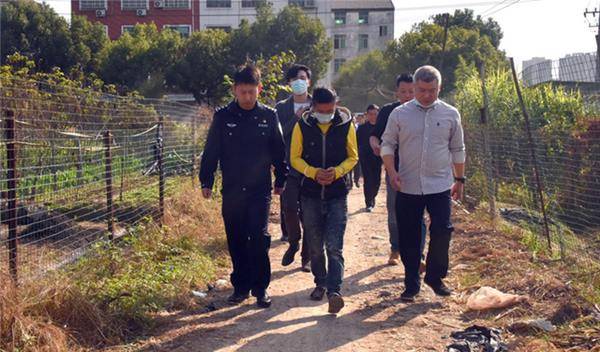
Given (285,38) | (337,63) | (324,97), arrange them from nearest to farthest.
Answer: (324,97)
(285,38)
(337,63)

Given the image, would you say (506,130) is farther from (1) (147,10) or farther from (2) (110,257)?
(1) (147,10)

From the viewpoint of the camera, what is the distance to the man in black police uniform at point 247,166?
Result: 5625mm

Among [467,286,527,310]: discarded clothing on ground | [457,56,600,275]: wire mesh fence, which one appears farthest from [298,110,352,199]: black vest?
[457,56,600,275]: wire mesh fence

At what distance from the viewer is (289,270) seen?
711cm

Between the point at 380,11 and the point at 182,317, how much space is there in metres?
58.0

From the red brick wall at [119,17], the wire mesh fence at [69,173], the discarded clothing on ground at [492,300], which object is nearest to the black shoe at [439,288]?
the discarded clothing on ground at [492,300]

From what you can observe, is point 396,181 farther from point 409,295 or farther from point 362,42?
point 362,42

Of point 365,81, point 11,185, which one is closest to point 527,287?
point 11,185

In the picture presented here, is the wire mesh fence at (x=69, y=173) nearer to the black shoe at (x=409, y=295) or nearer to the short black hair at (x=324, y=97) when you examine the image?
the short black hair at (x=324, y=97)

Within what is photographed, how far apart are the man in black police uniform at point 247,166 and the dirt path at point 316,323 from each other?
1.23 ft

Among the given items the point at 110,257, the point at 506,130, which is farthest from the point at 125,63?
the point at 110,257

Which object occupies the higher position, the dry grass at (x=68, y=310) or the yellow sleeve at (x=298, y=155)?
the yellow sleeve at (x=298, y=155)

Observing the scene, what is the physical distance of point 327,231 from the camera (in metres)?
5.57

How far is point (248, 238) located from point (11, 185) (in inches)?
74.1
